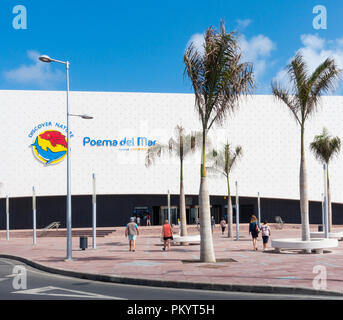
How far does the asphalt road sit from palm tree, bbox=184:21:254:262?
4.41 meters

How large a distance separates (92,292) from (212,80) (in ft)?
28.0

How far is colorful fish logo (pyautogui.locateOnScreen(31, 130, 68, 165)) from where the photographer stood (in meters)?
46.1

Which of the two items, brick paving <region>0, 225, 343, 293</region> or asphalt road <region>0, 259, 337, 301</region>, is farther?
brick paving <region>0, 225, 343, 293</region>

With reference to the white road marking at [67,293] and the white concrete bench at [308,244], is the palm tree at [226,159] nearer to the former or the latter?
the white concrete bench at [308,244]

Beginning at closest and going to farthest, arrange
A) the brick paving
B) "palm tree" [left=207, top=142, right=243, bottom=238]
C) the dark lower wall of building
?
the brick paving, "palm tree" [left=207, top=142, right=243, bottom=238], the dark lower wall of building

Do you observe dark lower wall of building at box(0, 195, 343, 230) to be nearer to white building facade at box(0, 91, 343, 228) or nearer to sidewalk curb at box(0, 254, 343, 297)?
white building facade at box(0, 91, 343, 228)

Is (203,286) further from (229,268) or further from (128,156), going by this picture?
(128,156)

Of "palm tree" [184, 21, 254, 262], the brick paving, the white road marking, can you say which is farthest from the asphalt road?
"palm tree" [184, 21, 254, 262]

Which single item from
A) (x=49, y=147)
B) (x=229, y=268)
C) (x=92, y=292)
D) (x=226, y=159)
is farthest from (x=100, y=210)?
(x=92, y=292)

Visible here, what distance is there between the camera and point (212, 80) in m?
15.6

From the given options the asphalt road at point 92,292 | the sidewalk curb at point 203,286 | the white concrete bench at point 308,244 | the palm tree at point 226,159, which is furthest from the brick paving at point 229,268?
the palm tree at point 226,159

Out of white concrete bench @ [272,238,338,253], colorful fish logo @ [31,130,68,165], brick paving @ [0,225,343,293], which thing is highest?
colorful fish logo @ [31,130,68,165]
